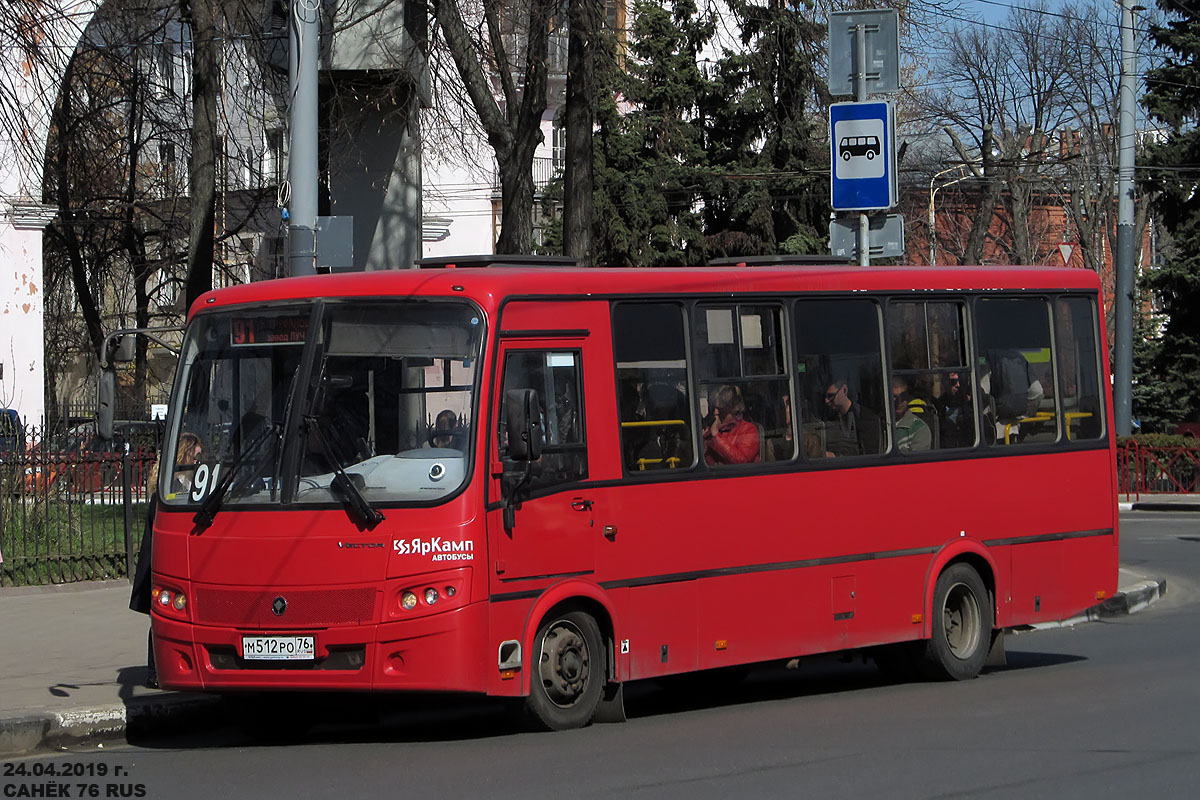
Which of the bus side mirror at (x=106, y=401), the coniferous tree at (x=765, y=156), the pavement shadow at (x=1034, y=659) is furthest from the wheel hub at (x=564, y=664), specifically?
the coniferous tree at (x=765, y=156)

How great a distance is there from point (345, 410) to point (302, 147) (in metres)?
5.20

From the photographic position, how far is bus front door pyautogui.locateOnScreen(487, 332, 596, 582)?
960cm

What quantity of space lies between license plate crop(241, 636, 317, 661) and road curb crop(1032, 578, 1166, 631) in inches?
381

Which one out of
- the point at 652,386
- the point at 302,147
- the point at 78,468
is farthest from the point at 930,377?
the point at 78,468

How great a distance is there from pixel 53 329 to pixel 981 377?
34.6 m

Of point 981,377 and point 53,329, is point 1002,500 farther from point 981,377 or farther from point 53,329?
point 53,329

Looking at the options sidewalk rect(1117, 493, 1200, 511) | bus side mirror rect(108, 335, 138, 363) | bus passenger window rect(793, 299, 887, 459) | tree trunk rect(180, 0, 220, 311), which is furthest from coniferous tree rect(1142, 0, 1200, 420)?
bus side mirror rect(108, 335, 138, 363)

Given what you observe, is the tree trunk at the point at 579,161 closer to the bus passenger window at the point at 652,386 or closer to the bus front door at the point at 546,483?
the bus passenger window at the point at 652,386

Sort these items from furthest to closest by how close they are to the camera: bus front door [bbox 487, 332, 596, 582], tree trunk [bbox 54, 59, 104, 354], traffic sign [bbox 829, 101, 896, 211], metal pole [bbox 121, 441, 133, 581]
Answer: tree trunk [bbox 54, 59, 104, 354] → metal pole [bbox 121, 441, 133, 581] → traffic sign [bbox 829, 101, 896, 211] → bus front door [bbox 487, 332, 596, 582]

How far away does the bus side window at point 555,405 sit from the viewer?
988cm

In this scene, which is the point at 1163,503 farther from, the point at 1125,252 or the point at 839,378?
the point at 839,378

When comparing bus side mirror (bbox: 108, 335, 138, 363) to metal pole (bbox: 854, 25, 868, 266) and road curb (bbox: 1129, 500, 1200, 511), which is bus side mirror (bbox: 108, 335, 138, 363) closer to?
metal pole (bbox: 854, 25, 868, 266)

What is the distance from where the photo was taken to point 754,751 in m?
9.09

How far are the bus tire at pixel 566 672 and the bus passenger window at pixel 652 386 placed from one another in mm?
1099
